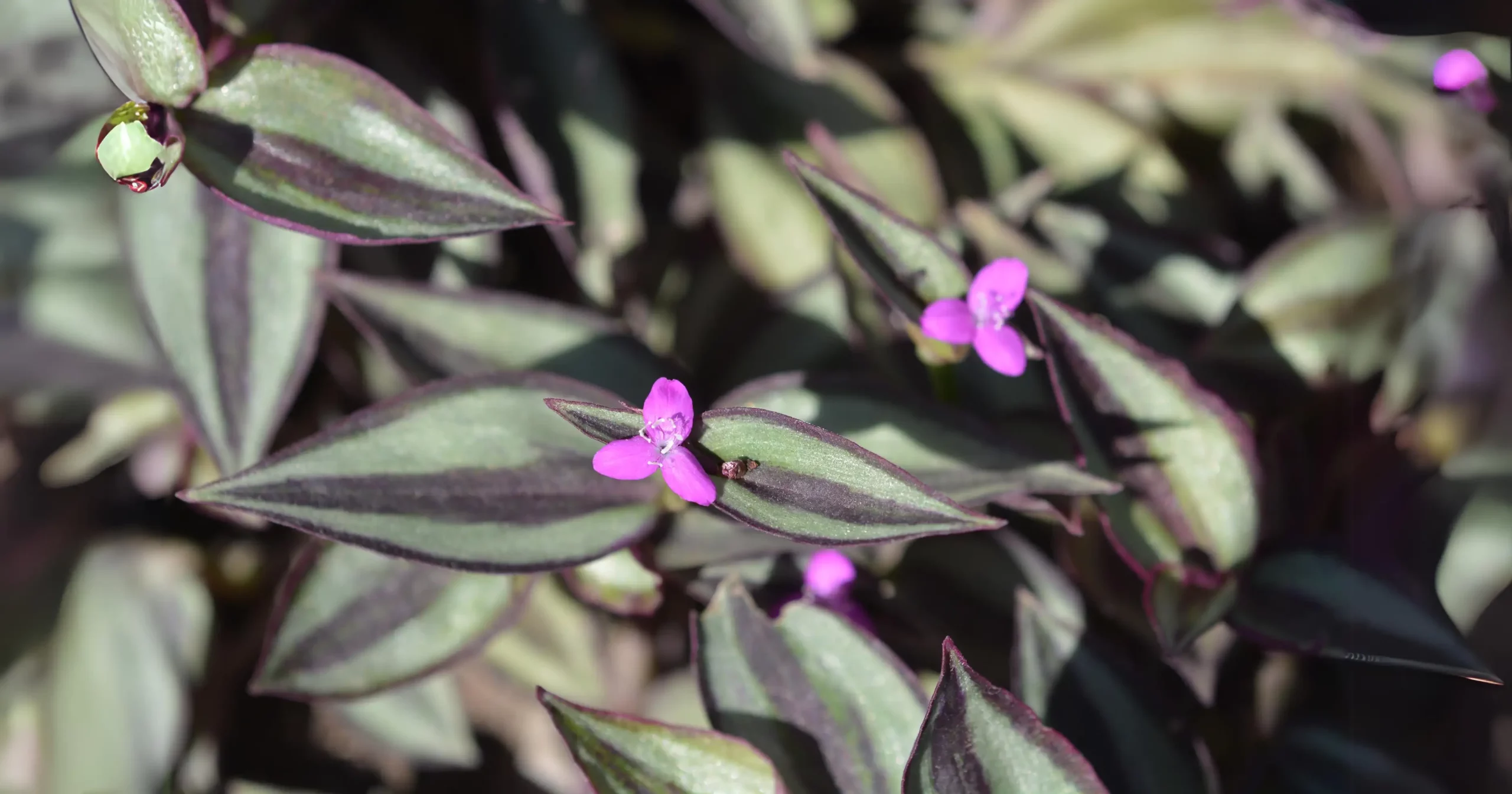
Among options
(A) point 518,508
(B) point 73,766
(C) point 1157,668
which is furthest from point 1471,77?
(B) point 73,766

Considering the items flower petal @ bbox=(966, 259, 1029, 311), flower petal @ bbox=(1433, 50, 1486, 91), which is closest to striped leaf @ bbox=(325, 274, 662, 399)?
flower petal @ bbox=(966, 259, 1029, 311)

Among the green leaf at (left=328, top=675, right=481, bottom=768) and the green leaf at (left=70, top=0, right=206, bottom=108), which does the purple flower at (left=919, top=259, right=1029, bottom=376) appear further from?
the green leaf at (left=328, top=675, right=481, bottom=768)

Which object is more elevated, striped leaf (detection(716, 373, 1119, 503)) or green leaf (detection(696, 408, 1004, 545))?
green leaf (detection(696, 408, 1004, 545))

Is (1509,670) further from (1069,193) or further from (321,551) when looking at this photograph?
(321,551)

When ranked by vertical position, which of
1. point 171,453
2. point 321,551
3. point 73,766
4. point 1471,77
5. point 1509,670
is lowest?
point 73,766

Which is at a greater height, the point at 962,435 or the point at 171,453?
the point at 962,435

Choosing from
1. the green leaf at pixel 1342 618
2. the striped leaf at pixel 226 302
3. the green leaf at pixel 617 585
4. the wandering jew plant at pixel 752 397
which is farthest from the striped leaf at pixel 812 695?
the striped leaf at pixel 226 302
